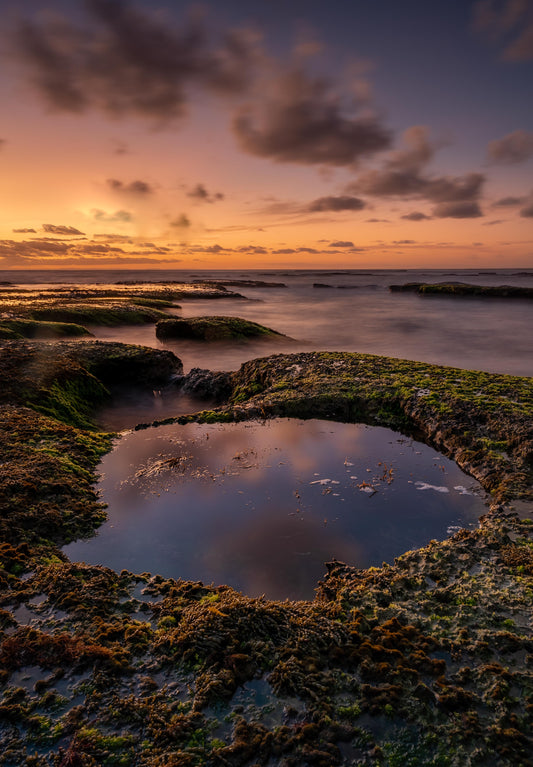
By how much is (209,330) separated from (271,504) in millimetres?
22945

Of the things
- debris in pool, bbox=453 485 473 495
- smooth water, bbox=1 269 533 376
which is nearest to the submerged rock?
smooth water, bbox=1 269 533 376

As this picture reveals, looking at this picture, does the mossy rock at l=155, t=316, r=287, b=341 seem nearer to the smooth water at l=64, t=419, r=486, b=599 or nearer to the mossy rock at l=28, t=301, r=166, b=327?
the mossy rock at l=28, t=301, r=166, b=327

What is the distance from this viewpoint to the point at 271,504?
7.92 metres

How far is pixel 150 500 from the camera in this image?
8.12 metres

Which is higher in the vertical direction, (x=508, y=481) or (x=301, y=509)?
(x=508, y=481)

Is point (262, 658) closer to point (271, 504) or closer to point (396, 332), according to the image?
point (271, 504)

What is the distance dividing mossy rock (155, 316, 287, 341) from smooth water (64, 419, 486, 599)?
18667mm

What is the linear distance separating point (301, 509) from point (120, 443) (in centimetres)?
570

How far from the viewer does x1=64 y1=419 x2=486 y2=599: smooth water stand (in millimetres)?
6398

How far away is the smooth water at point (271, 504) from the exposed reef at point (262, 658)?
0.49 metres

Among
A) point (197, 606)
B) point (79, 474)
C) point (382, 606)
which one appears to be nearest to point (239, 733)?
point (197, 606)

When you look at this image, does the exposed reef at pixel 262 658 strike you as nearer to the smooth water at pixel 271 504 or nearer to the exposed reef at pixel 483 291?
the smooth water at pixel 271 504

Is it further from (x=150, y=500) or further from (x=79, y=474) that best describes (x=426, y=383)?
(x=79, y=474)

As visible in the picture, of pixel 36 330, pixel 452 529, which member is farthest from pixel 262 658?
pixel 36 330
